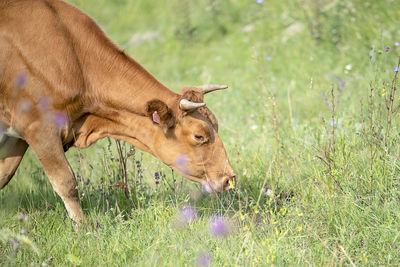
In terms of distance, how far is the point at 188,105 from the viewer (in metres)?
3.82

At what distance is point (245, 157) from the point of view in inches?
199

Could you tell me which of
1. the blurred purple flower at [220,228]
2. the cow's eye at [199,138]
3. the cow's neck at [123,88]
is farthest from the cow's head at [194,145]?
the blurred purple flower at [220,228]

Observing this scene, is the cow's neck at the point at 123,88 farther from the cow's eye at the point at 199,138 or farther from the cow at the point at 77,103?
the cow's eye at the point at 199,138

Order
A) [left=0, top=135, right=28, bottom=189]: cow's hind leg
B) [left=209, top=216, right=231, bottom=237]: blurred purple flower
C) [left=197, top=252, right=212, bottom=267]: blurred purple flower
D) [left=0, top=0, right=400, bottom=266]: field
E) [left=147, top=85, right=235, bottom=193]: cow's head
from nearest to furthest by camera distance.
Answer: [left=197, top=252, right=212, bottom=267]: blurred purple flower, [left=0, top=0, right=400, bottom=266]: field, [left=209, top=216, right=231, bottom=237]: blurred purple flower, [left=147, top=85, right=235, bottom=193]: cow's head, [left=0, top=135, right=28, bottom=189]: cow's hind leg

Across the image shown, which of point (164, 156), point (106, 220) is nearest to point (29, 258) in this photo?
point (106, 220)

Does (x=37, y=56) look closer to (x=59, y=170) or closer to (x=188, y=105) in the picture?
(x=59, y=170)

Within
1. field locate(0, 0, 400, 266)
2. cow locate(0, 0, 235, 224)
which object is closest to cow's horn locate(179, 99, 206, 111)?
cow locate(0, 0, 235, 224)

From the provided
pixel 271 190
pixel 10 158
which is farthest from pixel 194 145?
pixel 10 158

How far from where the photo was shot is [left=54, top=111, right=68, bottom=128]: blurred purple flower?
3.85 metres

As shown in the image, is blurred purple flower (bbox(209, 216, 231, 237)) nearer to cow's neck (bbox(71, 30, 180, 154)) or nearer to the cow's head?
the cow's head

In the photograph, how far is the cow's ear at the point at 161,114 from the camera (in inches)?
150

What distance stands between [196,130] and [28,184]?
2.10 metres

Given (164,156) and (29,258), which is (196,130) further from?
(29,258)

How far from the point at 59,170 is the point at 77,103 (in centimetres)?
55
